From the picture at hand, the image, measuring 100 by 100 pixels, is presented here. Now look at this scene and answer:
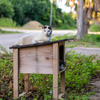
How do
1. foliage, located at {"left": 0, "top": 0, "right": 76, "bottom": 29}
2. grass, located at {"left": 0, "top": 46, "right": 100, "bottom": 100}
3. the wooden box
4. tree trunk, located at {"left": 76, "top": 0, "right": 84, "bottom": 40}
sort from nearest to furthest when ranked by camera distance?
the wooden box < grass, located at {"left": 0, "top": 46, "right": 100, "bottom": 100} < tree trunk, located at {"left": 76, "top": 0, "right": 84, "bottom": 40} < foliage, located at {"left": 0, "top": 0, "right": 76, "bottom": 29}

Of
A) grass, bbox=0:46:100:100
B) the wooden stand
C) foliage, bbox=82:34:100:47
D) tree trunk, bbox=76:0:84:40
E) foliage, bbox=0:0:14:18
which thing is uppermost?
foliage, bbox=0:0:14:18

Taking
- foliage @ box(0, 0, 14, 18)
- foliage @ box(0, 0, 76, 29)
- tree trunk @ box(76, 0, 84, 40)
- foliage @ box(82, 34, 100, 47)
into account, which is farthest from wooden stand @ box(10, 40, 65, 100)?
foliage @ box(0, 0, 76, 29)

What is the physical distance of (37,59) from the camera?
3145mm

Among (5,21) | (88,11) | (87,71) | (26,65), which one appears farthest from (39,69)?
(5,21)

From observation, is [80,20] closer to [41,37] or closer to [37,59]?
[41,37]

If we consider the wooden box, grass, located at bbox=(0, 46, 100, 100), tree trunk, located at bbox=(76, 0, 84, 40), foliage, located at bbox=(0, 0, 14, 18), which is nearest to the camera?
the wooden box

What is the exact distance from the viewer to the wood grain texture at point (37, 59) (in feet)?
10.2

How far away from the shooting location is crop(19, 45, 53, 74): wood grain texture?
3.11 m

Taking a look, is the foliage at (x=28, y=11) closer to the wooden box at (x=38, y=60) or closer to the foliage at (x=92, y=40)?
the foliage at (x=92, y=40)

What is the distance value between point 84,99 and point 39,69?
0.93 metres

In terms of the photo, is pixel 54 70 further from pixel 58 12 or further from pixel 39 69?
pixel 58 12

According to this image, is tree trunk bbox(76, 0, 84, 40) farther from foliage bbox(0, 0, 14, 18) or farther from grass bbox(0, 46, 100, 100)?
foliage bbox(0, 0, 14, 18)

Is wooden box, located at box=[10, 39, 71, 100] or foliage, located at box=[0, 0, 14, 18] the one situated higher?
foliage, located at box=[0, 0, 14, 18]

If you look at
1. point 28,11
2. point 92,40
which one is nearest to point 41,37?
point 92,40
